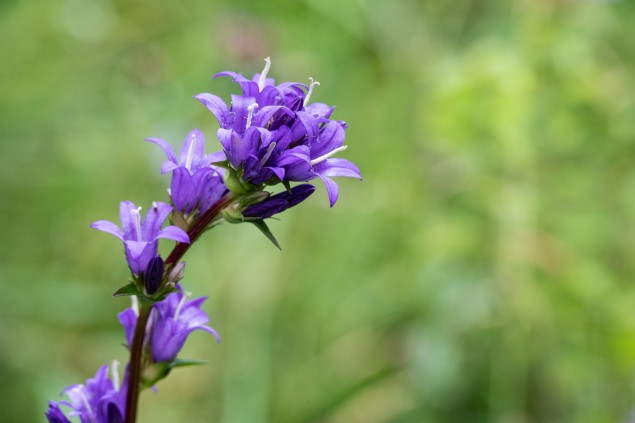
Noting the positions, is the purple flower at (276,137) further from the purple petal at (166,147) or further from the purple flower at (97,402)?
the purple flower at (97,402)

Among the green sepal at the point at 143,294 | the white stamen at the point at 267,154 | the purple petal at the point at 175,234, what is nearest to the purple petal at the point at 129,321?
the green sepal at the point at 143,294

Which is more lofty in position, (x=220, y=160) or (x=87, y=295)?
(x=87, y=295)

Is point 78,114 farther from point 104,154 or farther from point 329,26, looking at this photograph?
point 329,26

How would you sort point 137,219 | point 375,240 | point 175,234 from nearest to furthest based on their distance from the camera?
point 175,234 → point 137,219 → point 375,240

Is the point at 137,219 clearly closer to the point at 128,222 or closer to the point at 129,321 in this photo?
the point at 128,222

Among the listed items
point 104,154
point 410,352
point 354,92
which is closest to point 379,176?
point 354,92

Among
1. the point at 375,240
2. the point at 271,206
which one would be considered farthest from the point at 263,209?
the point at 375,240

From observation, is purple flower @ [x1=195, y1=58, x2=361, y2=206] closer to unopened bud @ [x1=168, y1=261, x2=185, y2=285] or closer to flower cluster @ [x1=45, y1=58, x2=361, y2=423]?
flower cluster @ [x1=45, y1=58, x2=361, y2=423]
